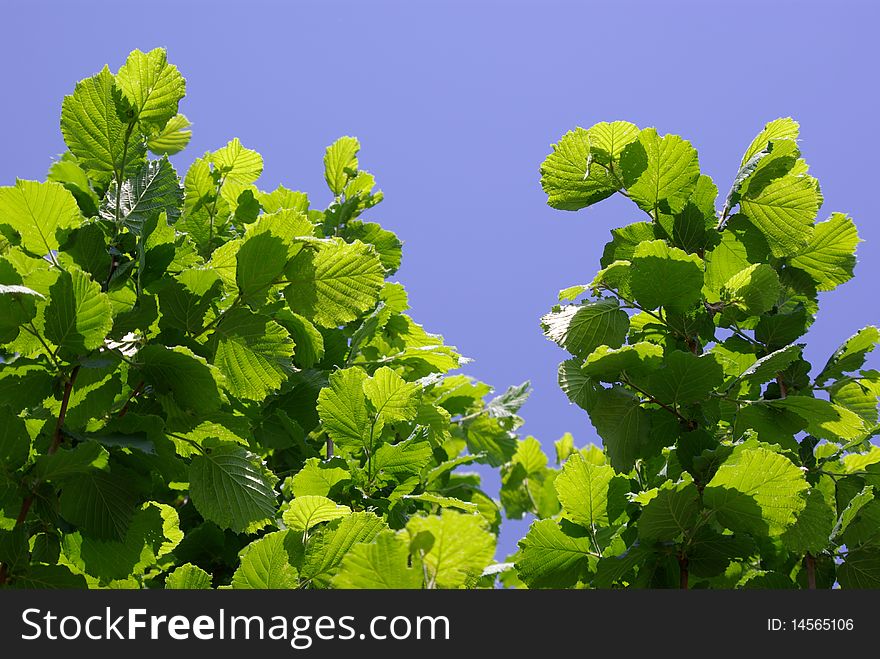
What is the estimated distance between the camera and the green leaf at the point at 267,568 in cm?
166

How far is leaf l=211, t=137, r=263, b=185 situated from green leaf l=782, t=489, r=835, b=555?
2.21 meters

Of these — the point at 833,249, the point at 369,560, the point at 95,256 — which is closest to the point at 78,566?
the point at 95,256

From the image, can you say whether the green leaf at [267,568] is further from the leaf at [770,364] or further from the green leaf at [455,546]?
the leaf at [770,364]

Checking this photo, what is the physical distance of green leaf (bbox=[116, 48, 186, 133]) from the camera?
1.86 m

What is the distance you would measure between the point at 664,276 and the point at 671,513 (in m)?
0.53

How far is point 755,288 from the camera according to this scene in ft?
6.33

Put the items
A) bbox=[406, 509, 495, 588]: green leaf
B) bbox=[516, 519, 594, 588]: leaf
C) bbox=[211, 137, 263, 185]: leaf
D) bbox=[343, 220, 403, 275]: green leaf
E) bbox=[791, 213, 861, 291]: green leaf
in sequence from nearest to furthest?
bbox=[406, 509, 495, 588]: green leaf, bbox=[516, 519, 594, 588]: leaf, bbox=[791, 213, 861, 291]: green leaf, bbox=[211, 137, 263, 185]: leaf, bbox=[343, 220, 403, 275]: green leaf

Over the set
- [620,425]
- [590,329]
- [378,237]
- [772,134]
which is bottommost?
[620,425]

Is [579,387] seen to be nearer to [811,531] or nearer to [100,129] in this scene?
[811,531]

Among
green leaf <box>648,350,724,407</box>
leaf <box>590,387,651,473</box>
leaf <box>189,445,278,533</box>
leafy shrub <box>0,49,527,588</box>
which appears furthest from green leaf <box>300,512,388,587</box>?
green leaf <box>648,350,724,407</box>

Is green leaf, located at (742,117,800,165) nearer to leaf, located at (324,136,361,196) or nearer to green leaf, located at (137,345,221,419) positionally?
green leaf, located at (137,345,221,419)

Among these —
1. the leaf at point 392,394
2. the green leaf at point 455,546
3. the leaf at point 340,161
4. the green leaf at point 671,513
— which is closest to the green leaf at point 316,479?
the leaf at point 392,394

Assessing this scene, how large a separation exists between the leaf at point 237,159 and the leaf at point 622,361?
175 cm

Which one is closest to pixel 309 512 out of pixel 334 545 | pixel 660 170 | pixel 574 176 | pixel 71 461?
pixel 334 545
